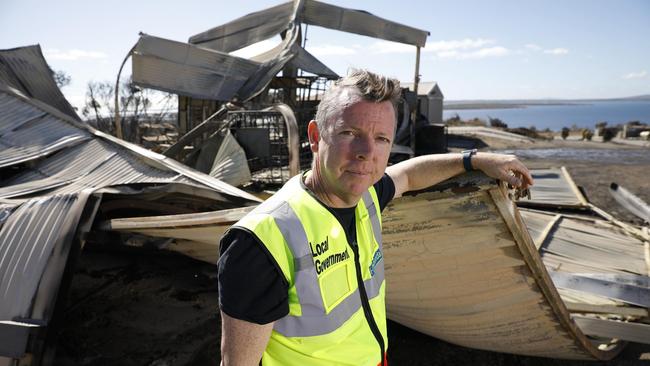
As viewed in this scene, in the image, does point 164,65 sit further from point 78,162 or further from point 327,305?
point 327,305

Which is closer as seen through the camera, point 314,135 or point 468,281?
point 314,135

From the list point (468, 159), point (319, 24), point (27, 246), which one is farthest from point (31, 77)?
point (319, 24)

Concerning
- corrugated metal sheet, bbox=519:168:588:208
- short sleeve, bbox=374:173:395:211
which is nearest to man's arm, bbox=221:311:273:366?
short sleeve, bbox=374:173:395:211

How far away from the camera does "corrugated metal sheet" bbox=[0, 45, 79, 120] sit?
8.30 metres

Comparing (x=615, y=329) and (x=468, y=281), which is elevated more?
(x=468, y=281)

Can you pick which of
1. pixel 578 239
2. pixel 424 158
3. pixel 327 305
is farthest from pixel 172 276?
pixel 578 239

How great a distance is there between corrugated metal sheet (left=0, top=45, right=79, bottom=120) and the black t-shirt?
8.30m

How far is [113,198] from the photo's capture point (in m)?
4.41

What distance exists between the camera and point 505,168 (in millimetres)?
2555

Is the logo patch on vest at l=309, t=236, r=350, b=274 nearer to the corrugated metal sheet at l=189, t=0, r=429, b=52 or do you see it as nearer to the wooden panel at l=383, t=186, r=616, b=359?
the wooden panel at l=383, t=186, r=616, b=359

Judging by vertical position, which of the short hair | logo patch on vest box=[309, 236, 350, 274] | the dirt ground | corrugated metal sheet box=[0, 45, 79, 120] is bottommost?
the dirt ground

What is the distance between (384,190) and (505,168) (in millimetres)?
805

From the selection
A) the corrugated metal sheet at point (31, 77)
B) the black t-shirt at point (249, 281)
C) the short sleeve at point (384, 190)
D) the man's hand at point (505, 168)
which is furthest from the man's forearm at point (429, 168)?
the corrugated metal sheet at point (31, 77)

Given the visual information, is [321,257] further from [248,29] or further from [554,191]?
[248,29]
